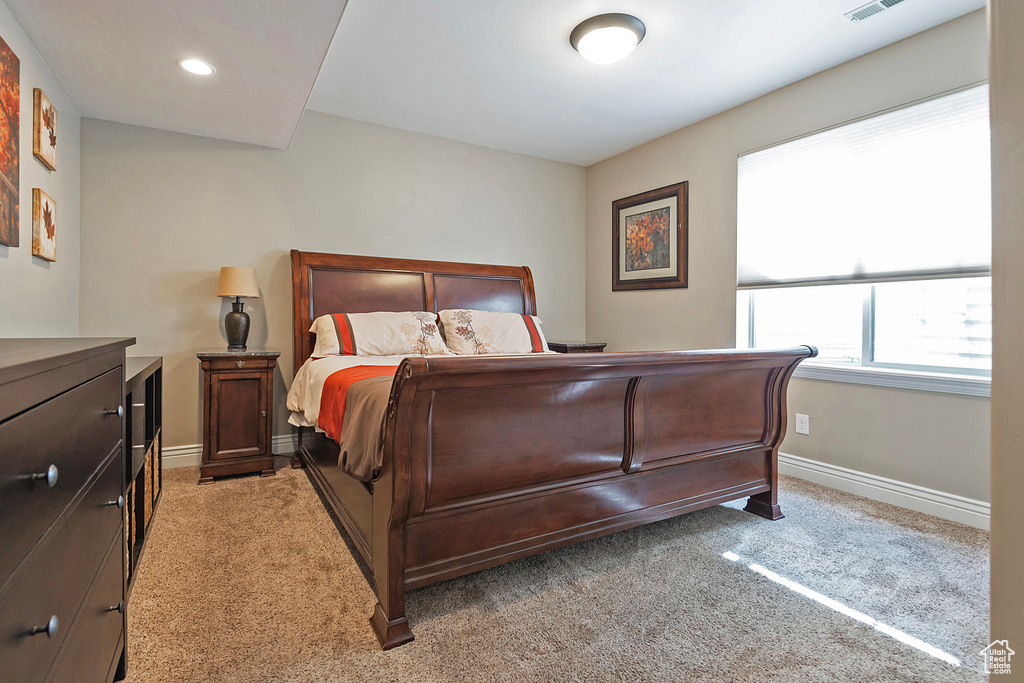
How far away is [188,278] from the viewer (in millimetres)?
3328

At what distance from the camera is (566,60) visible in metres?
2.97

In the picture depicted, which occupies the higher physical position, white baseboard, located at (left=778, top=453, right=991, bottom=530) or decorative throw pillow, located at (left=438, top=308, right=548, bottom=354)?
decorative throw pillow, located at (left=438, top=308, right=548, bottom=354)

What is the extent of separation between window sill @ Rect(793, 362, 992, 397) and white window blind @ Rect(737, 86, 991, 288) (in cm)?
52

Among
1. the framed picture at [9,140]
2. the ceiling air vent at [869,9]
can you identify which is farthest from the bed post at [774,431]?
the framed picture at [9,140]

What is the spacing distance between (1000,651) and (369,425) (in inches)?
62.4

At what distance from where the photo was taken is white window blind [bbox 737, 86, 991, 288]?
249cm

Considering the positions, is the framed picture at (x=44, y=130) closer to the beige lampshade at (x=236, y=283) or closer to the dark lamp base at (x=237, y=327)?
the beige lampshade at (x=236, y=283)

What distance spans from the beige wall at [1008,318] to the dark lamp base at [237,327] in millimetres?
3565

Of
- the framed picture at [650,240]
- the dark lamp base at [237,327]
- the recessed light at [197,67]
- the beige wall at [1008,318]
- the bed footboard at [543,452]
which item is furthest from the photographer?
the framed picture at [650,240]

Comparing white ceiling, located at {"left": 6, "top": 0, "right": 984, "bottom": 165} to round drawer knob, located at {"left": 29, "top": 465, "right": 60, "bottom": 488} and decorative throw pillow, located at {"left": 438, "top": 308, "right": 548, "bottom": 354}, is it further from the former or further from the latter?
round drawer knob, located at {"left": 29, "top": 465, "right": 60, "bottom": 488}

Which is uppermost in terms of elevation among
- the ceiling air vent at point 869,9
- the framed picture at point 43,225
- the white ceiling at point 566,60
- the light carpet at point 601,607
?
the white ceiling at point 566,60

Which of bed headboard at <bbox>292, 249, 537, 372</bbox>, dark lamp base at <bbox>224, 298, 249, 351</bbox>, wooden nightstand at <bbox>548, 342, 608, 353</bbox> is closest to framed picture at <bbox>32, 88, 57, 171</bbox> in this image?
dark lamp base at <bbox>224, 298, 249, 351</bbox>

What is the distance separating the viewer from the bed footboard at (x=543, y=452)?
5.06 ft

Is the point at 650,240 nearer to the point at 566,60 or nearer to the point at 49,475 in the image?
the point at 566,60
